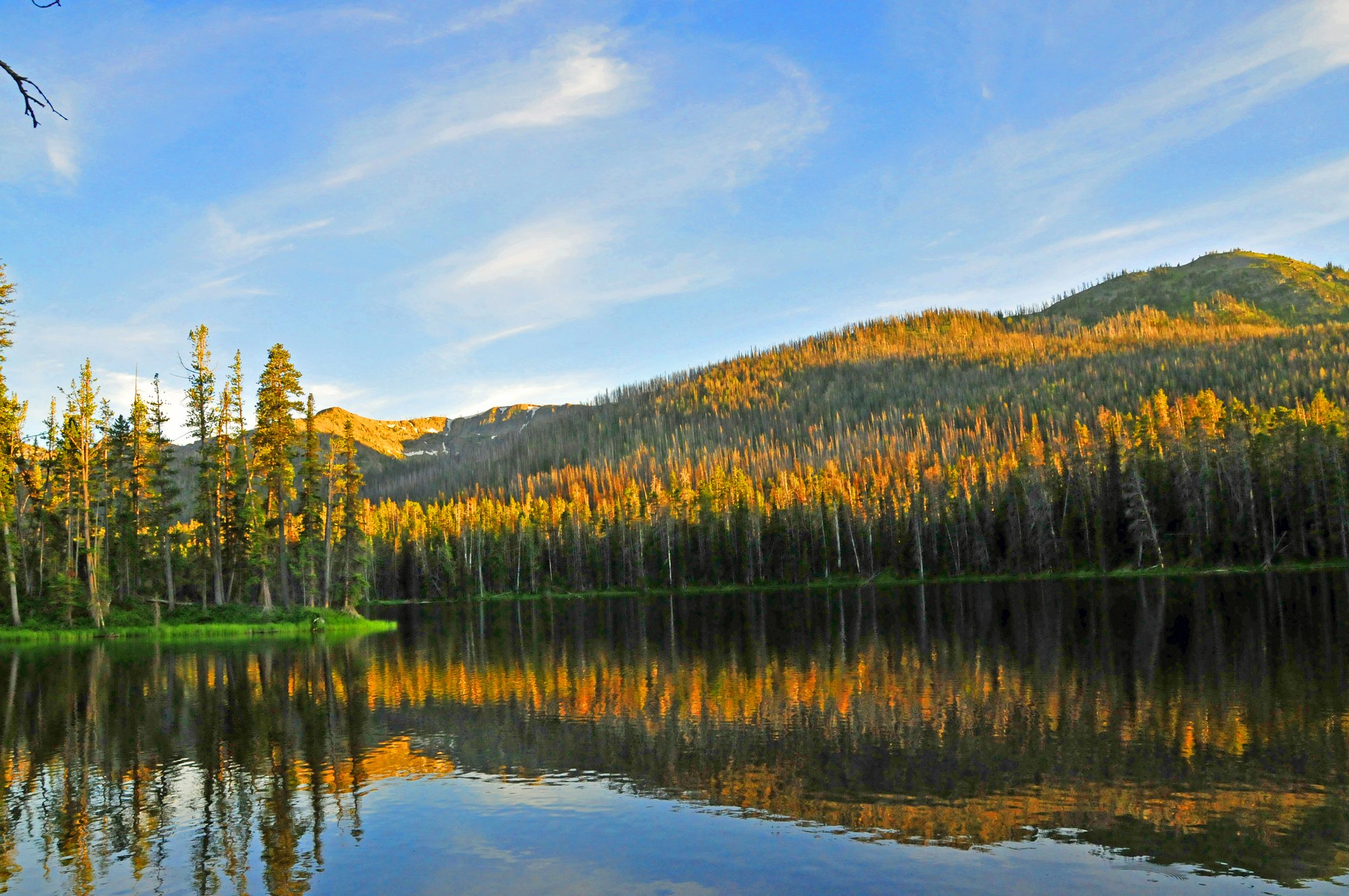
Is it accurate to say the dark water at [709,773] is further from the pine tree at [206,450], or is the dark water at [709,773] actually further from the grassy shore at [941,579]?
the grassy shore at [941,579]

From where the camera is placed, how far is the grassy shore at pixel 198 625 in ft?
199

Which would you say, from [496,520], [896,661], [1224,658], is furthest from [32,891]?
[496,520]

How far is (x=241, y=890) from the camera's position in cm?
1480

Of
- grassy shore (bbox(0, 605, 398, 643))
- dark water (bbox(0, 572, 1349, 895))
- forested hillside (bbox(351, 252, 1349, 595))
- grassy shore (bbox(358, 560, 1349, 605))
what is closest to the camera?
dark water (bbox(0, 572, 1349, 895))

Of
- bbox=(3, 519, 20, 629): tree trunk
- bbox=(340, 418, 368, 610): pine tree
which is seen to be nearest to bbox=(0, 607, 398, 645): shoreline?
bbox=(3, 519, 20, 629): tree trunk

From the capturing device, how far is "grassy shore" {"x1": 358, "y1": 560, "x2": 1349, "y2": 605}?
99875 millimetres

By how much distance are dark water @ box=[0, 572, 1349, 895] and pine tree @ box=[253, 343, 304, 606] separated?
1005 inches

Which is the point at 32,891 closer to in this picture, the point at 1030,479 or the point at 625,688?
the point at 625,688

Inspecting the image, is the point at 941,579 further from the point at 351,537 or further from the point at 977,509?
the point at 351,537

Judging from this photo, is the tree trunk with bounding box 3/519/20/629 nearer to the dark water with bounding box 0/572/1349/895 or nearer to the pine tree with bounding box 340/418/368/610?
the dark water with bounding box 0/572/1349/895

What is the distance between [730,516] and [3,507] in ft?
336

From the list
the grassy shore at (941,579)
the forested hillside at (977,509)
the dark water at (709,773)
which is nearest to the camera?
the dark water at (709,773)

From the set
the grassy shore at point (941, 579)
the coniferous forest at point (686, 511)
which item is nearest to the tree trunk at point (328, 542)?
the coniferous forest at point (686, 511)

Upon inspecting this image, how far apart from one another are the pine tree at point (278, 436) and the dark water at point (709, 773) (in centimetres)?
2553
